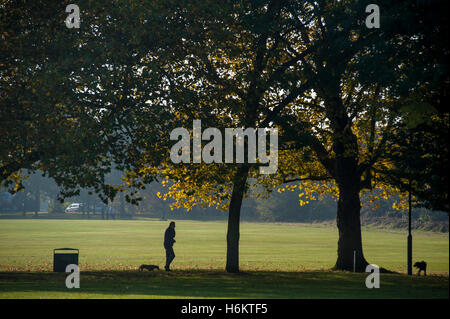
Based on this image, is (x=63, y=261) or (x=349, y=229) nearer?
(x=63, y=261)

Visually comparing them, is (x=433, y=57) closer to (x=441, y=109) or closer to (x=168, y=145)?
(x=441, y=109)

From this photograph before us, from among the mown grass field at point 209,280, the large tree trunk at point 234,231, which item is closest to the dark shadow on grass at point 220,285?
the mown grass field at point 209,280

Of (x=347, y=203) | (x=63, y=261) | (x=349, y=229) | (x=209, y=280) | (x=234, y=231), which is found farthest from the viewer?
(x=349, y=229)

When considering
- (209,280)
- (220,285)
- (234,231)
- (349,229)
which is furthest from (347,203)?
(220,285)

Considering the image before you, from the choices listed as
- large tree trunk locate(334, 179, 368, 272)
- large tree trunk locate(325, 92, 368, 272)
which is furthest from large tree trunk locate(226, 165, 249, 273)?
large tree trunk locate(334, 179, 368, 272)

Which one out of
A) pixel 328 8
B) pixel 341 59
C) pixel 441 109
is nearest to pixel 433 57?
pixel 441 109

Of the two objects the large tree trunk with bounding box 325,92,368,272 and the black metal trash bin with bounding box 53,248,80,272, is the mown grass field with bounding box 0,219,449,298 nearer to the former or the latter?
the black metal trash bin with bounding box 53,248,80,272

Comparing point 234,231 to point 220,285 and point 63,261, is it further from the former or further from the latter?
point 63,261

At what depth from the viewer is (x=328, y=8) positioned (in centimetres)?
1886

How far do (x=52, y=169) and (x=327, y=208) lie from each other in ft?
308

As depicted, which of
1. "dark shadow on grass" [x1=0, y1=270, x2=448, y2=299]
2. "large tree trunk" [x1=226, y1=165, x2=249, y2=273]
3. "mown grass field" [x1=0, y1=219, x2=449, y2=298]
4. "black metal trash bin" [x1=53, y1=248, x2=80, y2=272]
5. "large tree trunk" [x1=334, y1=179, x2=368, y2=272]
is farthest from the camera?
"large tree trunk" [x1=334, y1=179, x2=368, y2=272]

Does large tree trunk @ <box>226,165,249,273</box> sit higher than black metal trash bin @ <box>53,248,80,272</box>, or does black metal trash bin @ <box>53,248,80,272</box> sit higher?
large tree trunk @ <box>226,165,249,273</box>

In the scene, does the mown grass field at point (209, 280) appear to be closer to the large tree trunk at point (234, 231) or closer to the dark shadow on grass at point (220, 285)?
the dark shadow on grass at point (220, 285)
